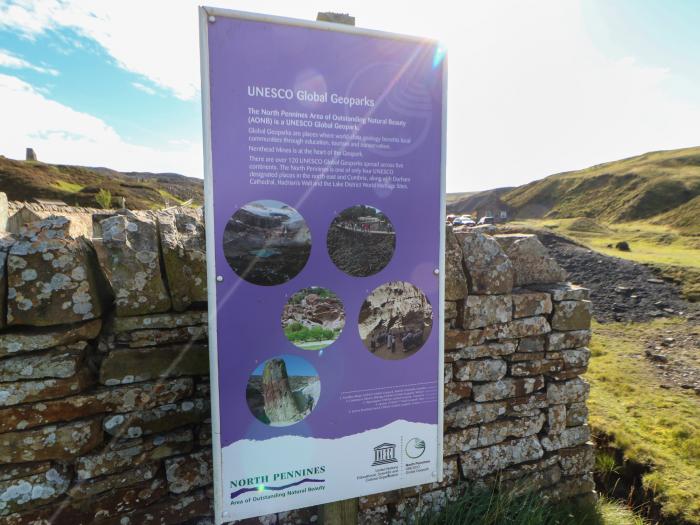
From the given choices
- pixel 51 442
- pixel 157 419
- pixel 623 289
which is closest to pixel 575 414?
pixel 157 419

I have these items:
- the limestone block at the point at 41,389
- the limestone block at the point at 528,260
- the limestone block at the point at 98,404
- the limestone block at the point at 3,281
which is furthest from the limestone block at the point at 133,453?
the limestone block at the point at 528,260

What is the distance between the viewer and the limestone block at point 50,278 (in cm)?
225

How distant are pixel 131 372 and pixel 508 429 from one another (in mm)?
3119

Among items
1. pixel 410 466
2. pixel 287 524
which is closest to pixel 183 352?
pixel 287 524

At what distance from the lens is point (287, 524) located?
9.87 feet

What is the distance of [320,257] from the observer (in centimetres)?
247

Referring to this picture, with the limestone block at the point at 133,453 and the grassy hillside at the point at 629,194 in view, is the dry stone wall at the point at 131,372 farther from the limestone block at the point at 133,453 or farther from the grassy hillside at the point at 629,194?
the grassy hillside at the point at 629,194

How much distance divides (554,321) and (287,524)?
112 inches

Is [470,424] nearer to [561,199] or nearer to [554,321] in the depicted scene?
[554,321]

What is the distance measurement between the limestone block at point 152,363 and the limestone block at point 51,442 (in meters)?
0.29

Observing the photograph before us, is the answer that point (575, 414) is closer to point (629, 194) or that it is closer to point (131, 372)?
point (131, 372)

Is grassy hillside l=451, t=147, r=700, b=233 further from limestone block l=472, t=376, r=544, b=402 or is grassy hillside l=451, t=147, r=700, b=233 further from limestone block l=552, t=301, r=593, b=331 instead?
limestone block l=472, t=376, r=544, b=402

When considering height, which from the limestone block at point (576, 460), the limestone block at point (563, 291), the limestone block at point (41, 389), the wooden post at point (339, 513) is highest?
the limestone block at point (563, 291)

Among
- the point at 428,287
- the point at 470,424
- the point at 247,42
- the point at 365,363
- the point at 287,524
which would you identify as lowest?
the point at 287,524
